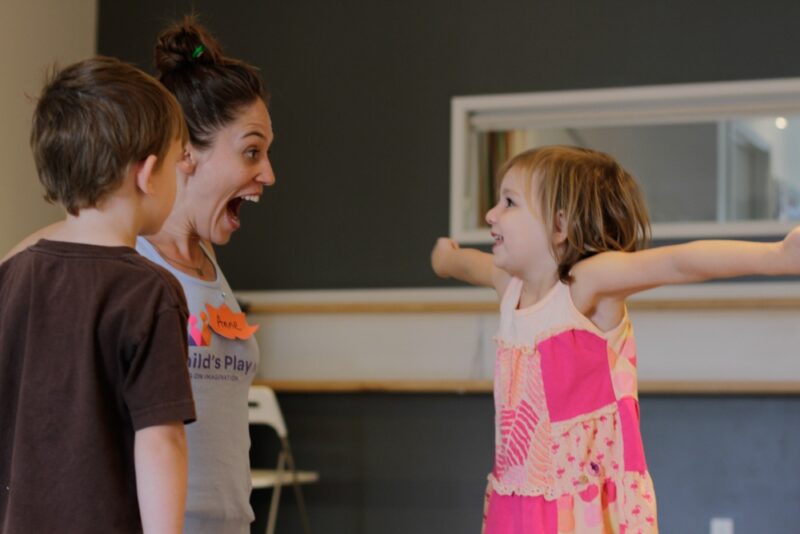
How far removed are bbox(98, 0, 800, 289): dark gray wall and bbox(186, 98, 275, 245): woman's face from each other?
2.68 m

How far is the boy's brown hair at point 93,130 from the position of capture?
4.43 ft

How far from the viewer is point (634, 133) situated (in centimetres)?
461

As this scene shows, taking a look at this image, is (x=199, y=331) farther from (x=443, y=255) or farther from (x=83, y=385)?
(x=443, y=255)

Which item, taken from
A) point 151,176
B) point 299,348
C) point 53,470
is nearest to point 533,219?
point 151,176

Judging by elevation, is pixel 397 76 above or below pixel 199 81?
above

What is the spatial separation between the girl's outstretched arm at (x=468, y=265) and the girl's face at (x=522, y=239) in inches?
5.9

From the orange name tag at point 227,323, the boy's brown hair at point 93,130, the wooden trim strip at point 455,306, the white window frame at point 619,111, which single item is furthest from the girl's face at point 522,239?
the white window frame at point 619,111

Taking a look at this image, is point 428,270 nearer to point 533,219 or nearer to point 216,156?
point 533,219

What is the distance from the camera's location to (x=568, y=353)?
7.04 feet

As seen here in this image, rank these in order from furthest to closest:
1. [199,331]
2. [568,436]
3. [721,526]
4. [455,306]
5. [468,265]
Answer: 1. [455,306]
2. [721,526]
3. [468,265]
4. [568,436]
5. [199,331]

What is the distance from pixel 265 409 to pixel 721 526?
1.80m

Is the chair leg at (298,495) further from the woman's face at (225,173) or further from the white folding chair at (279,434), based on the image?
the woman's face at (225,173)

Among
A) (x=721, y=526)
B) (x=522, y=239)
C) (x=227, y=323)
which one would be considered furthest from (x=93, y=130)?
(x=721, y=526)

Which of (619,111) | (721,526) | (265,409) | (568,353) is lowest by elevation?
(721,526)
